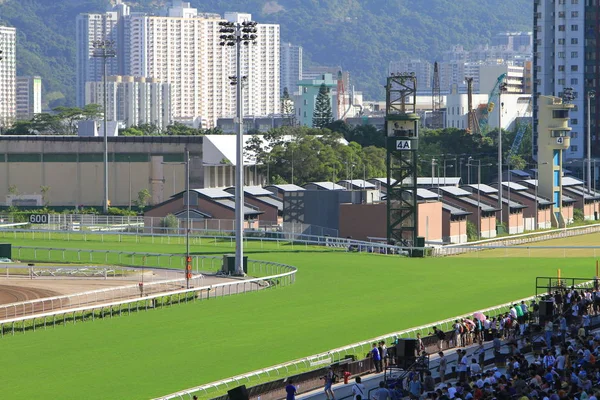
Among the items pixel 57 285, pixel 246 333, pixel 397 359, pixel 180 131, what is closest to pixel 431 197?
pixel 57 285

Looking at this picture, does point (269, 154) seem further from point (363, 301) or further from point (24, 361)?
point (24, 361)

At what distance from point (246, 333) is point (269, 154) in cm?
8519

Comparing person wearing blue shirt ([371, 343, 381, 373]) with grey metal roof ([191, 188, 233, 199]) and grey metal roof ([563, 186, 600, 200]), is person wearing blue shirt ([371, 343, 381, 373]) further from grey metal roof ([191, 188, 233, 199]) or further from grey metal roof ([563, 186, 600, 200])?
grey metal roof ([563, 186, 600, 200])

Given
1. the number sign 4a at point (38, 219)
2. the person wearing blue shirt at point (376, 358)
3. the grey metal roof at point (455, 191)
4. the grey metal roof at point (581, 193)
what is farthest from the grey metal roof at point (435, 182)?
the person wearing blue shirt at point (376, 358)

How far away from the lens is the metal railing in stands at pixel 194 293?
41844 millimetres

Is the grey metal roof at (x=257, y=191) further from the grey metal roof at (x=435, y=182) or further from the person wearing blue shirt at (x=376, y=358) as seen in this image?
the person wearing blue shirt at (x=376, y=358)

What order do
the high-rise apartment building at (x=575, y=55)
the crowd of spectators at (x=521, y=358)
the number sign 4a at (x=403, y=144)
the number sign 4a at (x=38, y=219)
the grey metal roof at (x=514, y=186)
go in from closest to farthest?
the crowd of spectators at (x=521, y=358)
the number sign 4a at (x=403, y=144)
the number sign 4a at (x=38, y=219)
the grey metal roof at (x=514, y=186)
the high-rise apartment building at (x=575, y=55)

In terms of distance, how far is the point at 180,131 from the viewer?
18800 cm

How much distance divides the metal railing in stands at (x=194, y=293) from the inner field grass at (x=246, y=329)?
2.23ft

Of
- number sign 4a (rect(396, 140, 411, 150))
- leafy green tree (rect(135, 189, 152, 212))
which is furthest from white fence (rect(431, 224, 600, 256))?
leafy green tree (rect(135, 189, 152, 212))

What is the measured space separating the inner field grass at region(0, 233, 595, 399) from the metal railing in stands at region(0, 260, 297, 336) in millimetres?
681

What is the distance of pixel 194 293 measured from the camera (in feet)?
165

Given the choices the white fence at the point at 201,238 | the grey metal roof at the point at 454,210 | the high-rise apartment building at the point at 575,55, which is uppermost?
the high-rise apartment building at the point at 575,55

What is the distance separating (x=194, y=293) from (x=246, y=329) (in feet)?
29.4
